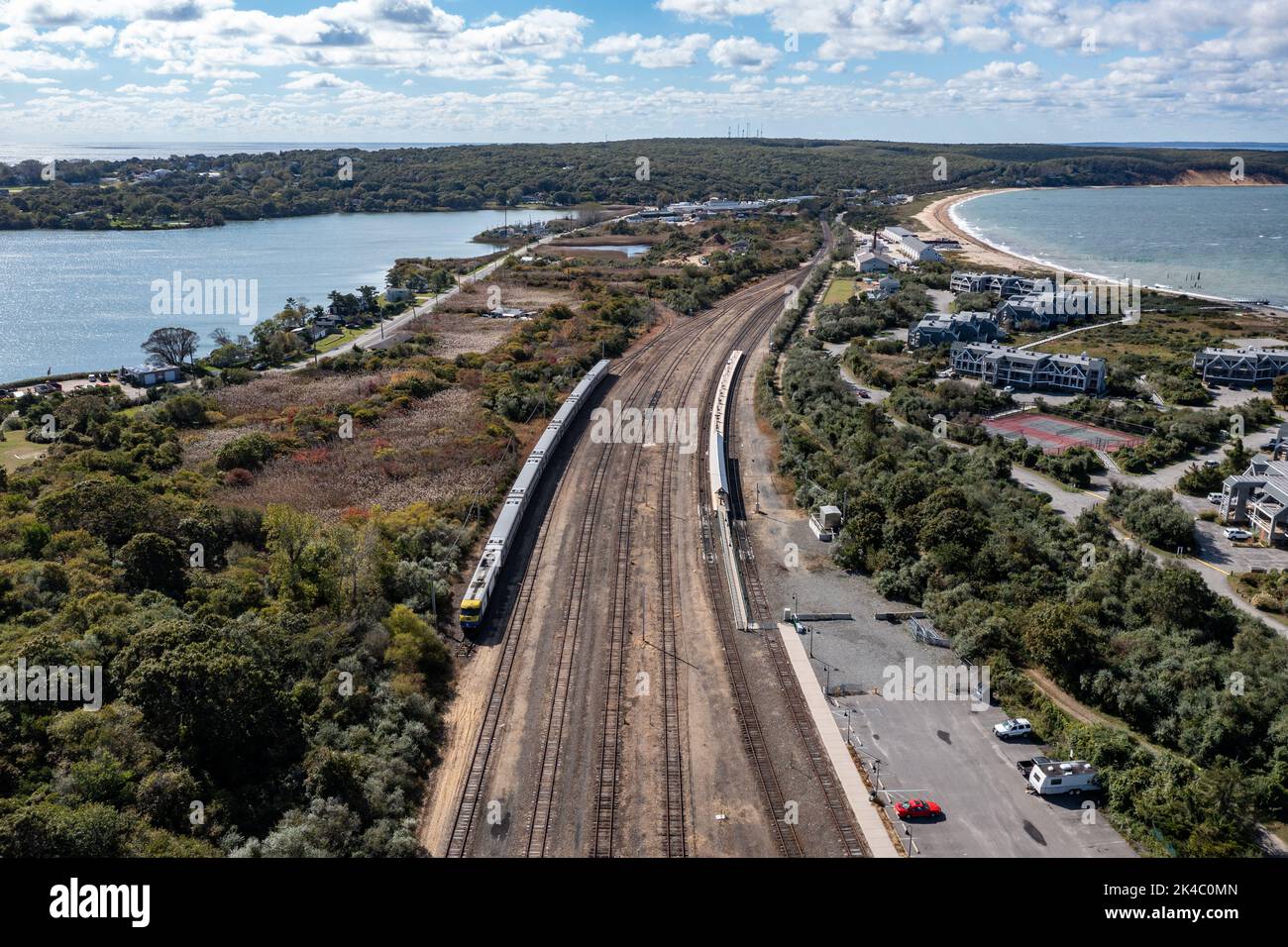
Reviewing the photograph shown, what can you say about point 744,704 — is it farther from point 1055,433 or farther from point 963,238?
point 963,238

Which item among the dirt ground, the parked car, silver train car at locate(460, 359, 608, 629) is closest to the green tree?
silver train car at locate(460, 359, 608, 629)

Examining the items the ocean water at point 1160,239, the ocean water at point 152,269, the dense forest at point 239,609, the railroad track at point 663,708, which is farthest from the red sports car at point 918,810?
Result: the ocean water at point 1160,239

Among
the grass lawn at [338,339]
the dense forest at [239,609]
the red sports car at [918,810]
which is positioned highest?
the grass lawn at [338,339]

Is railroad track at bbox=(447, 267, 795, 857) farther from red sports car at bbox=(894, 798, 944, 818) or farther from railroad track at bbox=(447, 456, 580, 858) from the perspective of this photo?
red sports car at bbox=(894, 798, 944, 818)

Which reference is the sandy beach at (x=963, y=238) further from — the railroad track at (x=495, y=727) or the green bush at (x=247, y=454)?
the green bush at (x=247, y=454)

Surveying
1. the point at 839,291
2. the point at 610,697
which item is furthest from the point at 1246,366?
the point at 610,697

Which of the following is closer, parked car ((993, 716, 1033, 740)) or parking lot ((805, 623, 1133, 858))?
parking lot ((805, 623, 1133, 858))
